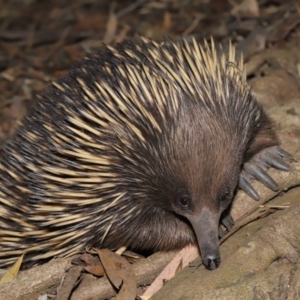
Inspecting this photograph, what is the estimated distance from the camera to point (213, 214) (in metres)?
3.35

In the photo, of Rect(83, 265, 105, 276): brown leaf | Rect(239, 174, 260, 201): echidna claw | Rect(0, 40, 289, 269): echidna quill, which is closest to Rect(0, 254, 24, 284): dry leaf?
Rect(0, 40, 289, 269): echidna quill

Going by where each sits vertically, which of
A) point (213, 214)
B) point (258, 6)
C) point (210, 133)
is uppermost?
point (210, 133)

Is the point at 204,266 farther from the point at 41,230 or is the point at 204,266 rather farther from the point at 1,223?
the point at 1,223

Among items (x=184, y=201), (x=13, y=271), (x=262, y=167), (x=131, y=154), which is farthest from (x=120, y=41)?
(x=184, y=201)

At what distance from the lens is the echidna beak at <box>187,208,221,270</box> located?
128 inches

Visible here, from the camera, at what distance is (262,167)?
3.95 m

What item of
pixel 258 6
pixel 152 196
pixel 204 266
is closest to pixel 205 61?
pixel 152 196

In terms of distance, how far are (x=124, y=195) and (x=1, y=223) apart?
744mm

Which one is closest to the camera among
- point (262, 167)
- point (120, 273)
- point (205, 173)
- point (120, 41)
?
point (205, 173)

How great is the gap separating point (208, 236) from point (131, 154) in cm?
51

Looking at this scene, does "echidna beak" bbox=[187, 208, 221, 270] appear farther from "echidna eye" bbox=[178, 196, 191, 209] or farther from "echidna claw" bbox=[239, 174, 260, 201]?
"echidna claw" bbox=[239, 174, 260, 201]

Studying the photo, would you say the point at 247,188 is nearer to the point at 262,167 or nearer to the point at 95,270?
the point at 262,167

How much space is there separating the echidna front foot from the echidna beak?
0.56 metres

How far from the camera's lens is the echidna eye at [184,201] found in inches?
132
